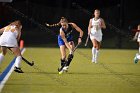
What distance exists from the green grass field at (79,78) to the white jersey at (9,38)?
3.18 feet

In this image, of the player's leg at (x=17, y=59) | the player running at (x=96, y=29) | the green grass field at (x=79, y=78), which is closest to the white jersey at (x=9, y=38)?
the player's leg at (x=17, y=59)

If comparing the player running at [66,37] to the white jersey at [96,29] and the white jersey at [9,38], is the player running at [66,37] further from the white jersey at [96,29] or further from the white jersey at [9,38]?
the white jersey at [96,29]

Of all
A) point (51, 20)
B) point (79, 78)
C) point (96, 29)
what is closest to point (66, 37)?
point (79, 78)

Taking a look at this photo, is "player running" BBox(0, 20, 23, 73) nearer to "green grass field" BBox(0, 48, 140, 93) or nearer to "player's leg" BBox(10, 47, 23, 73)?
"player's leg" BBox(10, 47, 23, 73)

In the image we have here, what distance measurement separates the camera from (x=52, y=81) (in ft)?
50.5

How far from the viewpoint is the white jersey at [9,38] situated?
1638cm

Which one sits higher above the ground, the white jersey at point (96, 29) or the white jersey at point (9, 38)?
the white jersey at point (9, 38)

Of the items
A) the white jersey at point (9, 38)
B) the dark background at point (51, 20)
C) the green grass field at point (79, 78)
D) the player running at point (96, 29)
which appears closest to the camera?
the green grass field at point (79, 78)

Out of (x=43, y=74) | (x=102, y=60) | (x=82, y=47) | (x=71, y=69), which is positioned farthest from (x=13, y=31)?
(x=82, y=47)

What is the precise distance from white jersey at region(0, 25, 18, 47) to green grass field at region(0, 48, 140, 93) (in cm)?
97

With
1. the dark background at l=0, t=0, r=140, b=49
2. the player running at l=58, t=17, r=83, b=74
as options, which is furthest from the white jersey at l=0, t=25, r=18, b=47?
the dark background at l=0, t=0, r=140, b=49

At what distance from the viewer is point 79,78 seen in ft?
52.9

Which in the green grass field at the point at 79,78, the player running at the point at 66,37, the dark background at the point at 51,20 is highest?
the player running at the point at 66,37

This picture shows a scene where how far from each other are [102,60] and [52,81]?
7.33 meters
